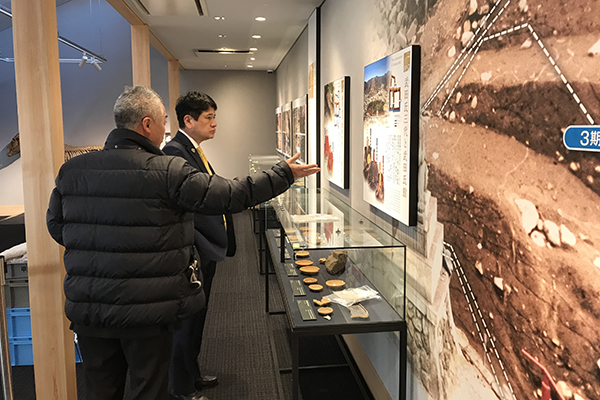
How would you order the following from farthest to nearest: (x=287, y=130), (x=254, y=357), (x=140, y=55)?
1. (x=287, y=130)
2. (x=140, y=55)
3. (x=254, y=357)

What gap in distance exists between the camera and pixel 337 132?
388 centimetres

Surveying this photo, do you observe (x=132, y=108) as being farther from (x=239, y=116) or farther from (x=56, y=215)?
(x=239, y=116)

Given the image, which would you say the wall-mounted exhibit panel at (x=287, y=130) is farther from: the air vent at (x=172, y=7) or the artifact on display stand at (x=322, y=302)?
the artifact on display stand at (x=322, y=302)

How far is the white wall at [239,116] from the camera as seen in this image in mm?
10859

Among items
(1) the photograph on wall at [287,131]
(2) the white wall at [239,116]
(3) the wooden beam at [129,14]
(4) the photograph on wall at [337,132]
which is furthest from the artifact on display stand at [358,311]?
(2) the white wall at [239,116]

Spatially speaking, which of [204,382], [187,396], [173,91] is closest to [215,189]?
[187,396]

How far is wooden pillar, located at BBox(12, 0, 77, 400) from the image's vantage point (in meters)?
2.52

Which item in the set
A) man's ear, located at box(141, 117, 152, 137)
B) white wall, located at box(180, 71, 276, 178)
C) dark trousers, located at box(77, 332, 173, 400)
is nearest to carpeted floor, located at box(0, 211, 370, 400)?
dark trousers, located at box(77, 332, 173, 400)

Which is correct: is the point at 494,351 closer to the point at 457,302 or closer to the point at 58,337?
the point at 457,302

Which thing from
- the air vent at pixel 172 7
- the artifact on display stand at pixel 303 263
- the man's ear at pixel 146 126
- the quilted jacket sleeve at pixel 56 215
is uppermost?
the air vent at pixel 172 7

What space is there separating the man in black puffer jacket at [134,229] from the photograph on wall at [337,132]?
1784mm

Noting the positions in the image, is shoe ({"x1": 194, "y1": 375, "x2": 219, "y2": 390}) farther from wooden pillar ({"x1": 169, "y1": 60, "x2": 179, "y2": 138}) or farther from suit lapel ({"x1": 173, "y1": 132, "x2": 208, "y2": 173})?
wooden pillar ({"x1": 169, "y1": 60, "x2": 179, "y2": 138})

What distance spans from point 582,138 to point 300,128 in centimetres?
513

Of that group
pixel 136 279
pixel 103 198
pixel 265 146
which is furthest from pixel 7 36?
pixel 265 146
